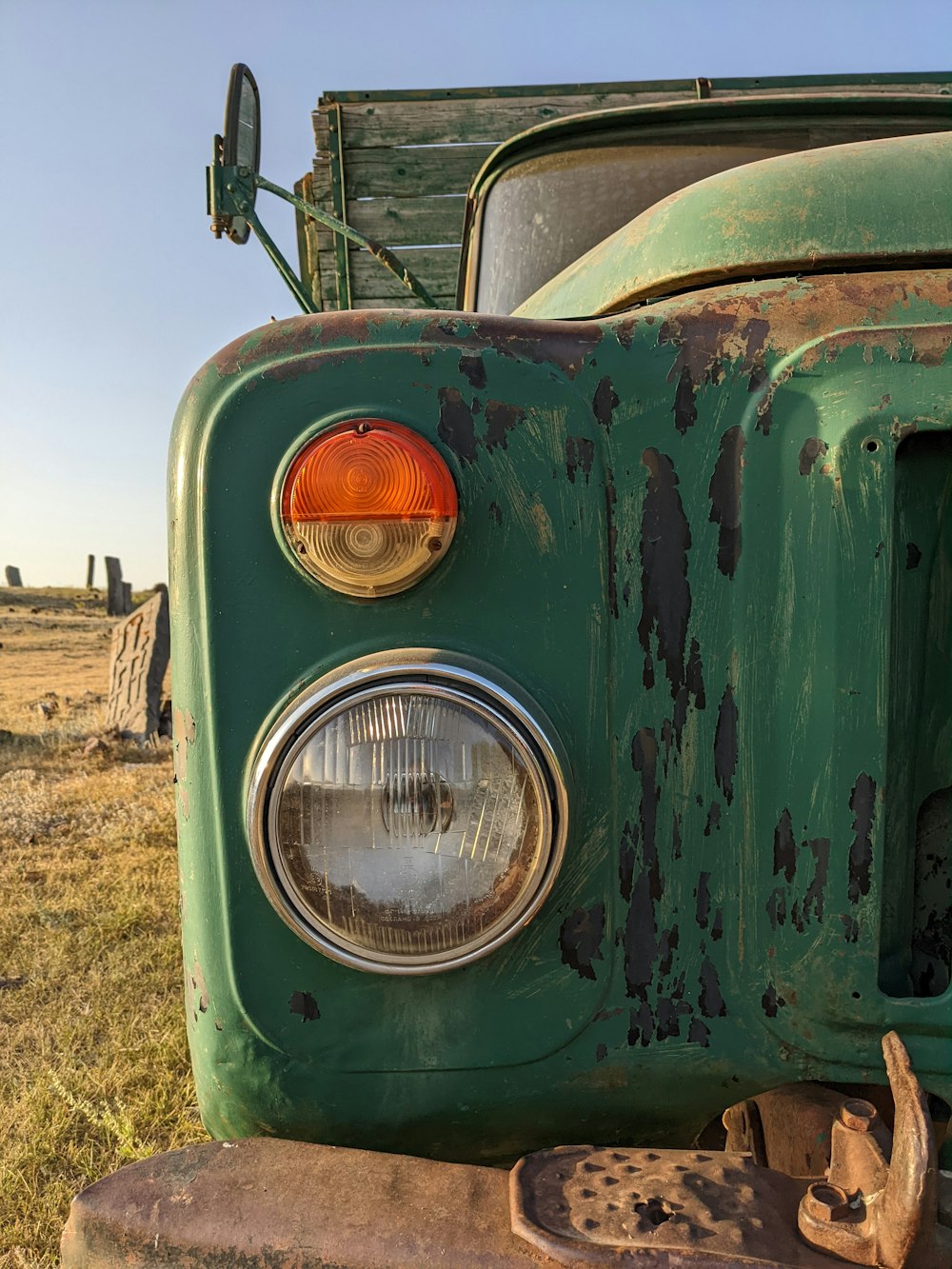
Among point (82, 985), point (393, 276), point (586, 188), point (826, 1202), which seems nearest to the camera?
point (826, 1202)

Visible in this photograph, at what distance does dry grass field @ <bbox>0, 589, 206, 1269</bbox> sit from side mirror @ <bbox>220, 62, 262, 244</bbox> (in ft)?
7.02

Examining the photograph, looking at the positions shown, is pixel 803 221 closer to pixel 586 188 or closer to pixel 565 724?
pixel 565 724

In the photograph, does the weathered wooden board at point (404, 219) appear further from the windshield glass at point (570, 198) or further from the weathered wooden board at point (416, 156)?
the windshield glass at point (570, 198)

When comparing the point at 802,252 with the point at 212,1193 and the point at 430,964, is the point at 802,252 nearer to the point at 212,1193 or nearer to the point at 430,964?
the point at 430,964

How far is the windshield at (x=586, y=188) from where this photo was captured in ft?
7.65

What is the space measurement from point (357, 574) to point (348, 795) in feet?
0.85

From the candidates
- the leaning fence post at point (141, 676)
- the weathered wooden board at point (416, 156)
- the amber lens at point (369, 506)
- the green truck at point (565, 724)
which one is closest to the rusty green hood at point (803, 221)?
the green truck at point (565, 724)

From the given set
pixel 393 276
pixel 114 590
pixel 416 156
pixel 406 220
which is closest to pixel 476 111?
pixel 416 156

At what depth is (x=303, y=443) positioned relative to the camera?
1152mm

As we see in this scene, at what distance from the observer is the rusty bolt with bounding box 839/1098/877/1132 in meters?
1.01

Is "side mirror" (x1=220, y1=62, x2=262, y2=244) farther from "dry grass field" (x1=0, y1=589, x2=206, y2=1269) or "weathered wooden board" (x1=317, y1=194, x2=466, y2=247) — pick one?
"weathered wooden board" (x1=317, y1=194, x2=466, y2=247)

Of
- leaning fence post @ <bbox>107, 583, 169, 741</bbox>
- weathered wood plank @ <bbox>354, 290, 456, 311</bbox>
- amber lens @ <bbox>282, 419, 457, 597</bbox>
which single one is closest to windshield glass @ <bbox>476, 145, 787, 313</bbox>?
amber lens @ <bbox>282, 419, 457, 597</bbox>

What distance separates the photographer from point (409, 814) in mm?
1073

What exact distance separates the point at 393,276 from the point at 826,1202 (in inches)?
165
